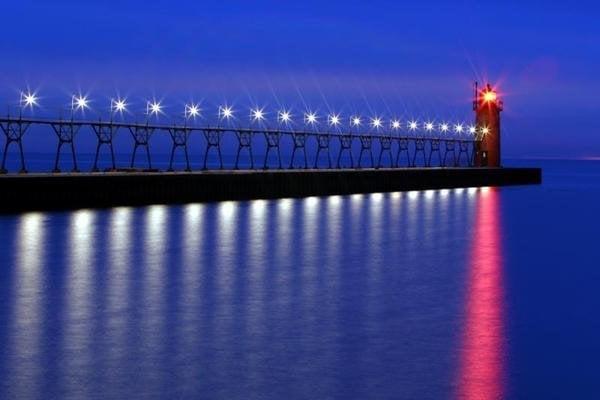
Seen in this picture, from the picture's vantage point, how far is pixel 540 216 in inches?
1818

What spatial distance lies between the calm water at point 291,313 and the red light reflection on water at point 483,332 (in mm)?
40

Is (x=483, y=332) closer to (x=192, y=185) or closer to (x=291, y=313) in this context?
(x=291, y=313)

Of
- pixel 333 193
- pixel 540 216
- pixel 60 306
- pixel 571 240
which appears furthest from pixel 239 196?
pixel 60 306

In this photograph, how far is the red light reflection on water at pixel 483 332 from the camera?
1098 cm

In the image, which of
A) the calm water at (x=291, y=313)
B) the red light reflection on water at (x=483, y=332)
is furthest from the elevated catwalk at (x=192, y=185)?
the red light reflection on water at (x=483, y=332)

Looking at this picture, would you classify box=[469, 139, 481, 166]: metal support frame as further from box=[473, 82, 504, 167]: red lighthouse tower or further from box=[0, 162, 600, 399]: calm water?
box=[0, 162, 600, 399]: calm water

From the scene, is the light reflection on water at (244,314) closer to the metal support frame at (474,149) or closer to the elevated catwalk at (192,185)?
the elevated catwalk at (192,185)

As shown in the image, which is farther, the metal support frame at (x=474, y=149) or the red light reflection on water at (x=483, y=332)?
the metal support frame at (x=474, y=149)

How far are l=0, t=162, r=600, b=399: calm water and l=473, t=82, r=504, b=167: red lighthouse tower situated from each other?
50.9 metres

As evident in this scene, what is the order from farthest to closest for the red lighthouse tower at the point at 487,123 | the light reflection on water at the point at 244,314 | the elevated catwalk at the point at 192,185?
the red lighthouse tower at the point at 487,123, the elevated catwalk at the point at 192,185, the light reflection on water at the point at 244,314

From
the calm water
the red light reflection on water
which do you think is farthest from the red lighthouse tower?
the red light reflection on water

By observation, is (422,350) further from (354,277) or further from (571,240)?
(571,240)

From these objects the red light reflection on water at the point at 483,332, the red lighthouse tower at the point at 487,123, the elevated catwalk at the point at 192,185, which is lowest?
the red light reflection on water at the point at 483,332

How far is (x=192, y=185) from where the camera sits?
160 feet
